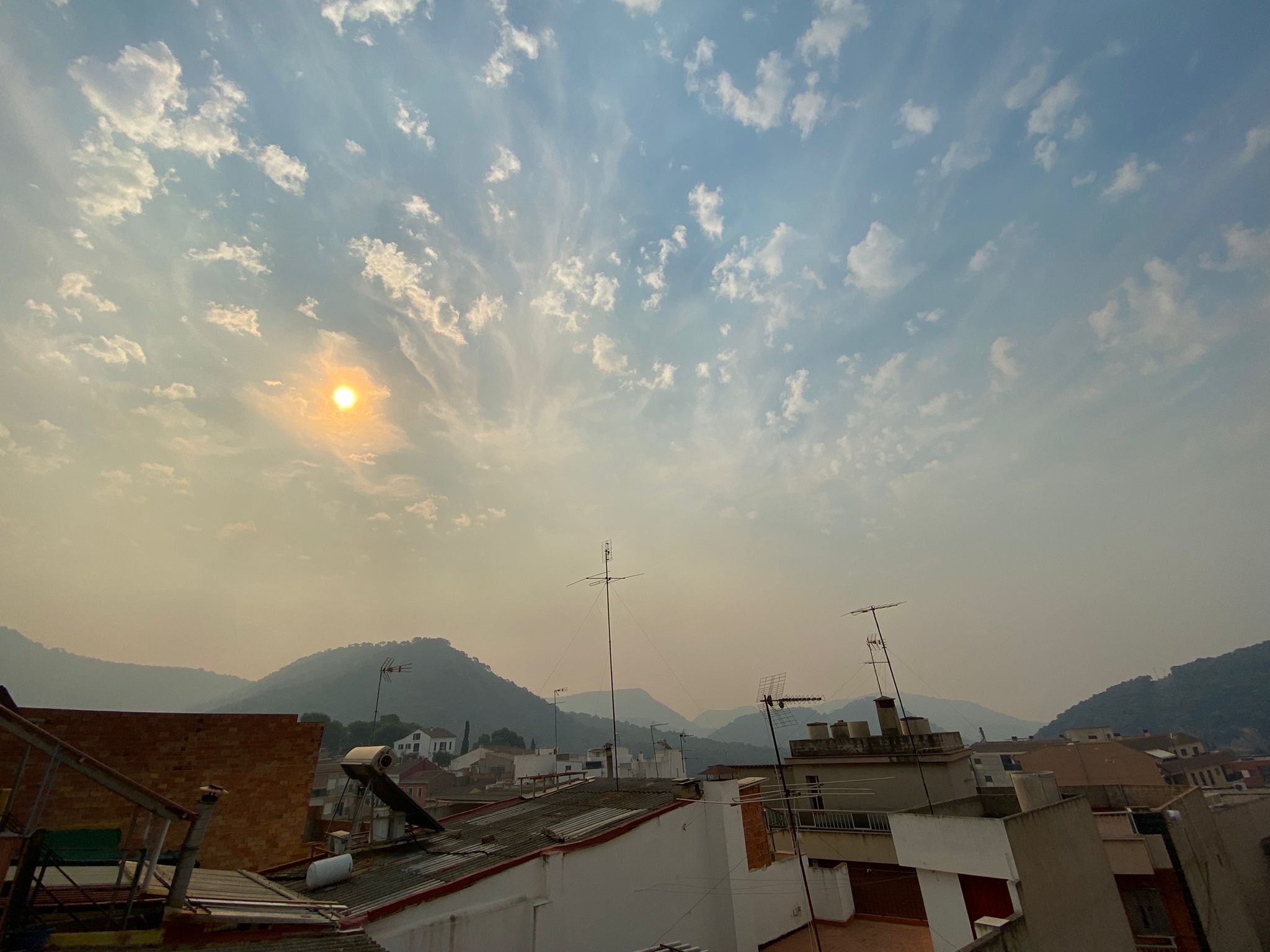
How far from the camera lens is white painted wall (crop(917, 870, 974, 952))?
13.1 m

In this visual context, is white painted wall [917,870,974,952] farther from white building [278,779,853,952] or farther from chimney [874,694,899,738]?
chimney [874,694,899,738]

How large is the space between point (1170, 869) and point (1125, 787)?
467 centimetres

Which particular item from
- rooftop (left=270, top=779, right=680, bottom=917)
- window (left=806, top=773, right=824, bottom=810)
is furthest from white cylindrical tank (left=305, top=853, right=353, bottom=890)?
window (left=806, top=773, right=824, bottom=810)

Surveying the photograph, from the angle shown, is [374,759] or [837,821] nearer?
[374,759]

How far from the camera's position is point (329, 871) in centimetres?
1168

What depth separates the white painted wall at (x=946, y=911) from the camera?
13.1 m

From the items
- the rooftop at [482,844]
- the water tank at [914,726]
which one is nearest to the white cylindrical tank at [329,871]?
the rooftop at [482,844]

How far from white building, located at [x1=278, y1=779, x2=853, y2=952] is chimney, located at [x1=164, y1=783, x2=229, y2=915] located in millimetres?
2740

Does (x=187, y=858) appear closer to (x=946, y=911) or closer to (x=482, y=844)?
(x=482, y=844)

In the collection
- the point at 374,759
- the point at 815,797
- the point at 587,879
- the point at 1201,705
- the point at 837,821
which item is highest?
the point at 1201,705

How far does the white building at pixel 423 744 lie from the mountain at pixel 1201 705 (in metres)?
156

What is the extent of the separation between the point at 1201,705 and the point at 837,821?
202262 millimetres

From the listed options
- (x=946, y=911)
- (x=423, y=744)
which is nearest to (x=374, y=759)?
(x=946, y=911)

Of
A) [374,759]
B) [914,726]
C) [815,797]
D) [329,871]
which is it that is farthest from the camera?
[914,726]
